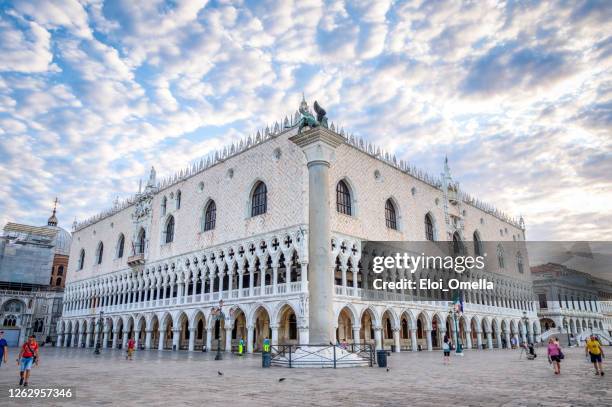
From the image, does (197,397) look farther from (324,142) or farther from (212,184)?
(212,184)

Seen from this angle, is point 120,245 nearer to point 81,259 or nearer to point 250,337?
point 81,259

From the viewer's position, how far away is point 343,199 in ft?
96.3

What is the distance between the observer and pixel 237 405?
686cm

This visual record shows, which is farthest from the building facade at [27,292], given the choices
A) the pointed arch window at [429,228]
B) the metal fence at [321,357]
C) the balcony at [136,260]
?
the metal fence at [321,357]

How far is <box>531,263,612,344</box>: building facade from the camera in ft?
185

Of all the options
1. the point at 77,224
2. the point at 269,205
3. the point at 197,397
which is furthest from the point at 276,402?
the point at 77,224

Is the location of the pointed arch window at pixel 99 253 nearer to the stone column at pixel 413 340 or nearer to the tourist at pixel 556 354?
the stone column at pixel 413 340

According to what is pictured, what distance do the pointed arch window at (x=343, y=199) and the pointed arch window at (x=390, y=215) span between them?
4.70 metres

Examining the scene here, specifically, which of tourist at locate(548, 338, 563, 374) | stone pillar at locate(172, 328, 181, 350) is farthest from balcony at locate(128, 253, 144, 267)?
tourist at locate(548, 338, 563, 374)

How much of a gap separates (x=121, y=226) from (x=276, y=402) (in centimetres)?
4210

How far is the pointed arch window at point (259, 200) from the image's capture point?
29.6m

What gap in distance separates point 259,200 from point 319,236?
45.9 ft

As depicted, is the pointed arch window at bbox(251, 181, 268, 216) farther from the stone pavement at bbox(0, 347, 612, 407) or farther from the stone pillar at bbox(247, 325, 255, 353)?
the stone pavement at bbox(0, 347, 612, 407)

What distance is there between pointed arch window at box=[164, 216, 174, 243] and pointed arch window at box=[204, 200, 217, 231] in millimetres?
5029
